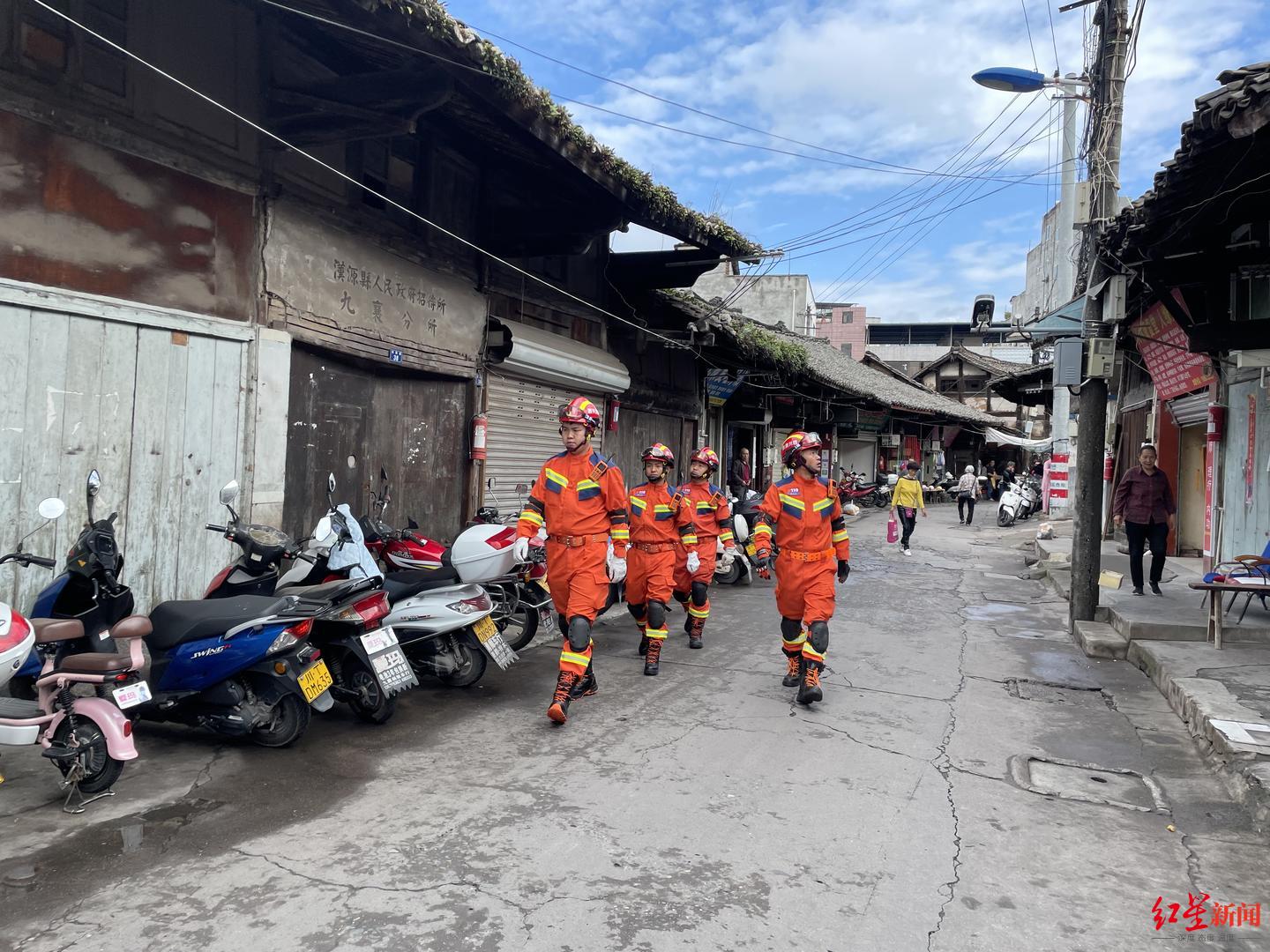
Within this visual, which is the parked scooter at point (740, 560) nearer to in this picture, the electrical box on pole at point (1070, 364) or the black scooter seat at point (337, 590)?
the electrical box on pole at point (1070, 364)

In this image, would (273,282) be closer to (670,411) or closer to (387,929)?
(387,929)

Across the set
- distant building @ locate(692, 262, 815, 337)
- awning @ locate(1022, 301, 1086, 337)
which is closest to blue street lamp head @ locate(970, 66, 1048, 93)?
awning @ locate(1022, 301, 1086, 337)

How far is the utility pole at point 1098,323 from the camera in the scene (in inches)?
351

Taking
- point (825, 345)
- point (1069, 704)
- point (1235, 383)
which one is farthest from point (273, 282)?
point (825, 345)

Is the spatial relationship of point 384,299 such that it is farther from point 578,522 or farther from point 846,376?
point 846,376

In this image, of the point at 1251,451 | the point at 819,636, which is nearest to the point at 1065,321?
the point at 1251,451

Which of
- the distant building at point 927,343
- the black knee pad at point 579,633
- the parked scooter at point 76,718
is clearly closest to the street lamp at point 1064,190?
the black knee pad at point 579,633

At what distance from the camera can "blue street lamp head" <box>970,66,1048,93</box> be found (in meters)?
10.6

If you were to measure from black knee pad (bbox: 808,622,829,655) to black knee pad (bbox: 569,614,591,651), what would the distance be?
1560 millimetres

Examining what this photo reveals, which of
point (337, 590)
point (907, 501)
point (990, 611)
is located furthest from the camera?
point (907, 501)

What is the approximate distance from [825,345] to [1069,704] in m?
30.0

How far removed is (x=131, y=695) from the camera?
418 cm

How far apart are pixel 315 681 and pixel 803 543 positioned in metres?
3.32

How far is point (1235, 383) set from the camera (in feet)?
34.2
